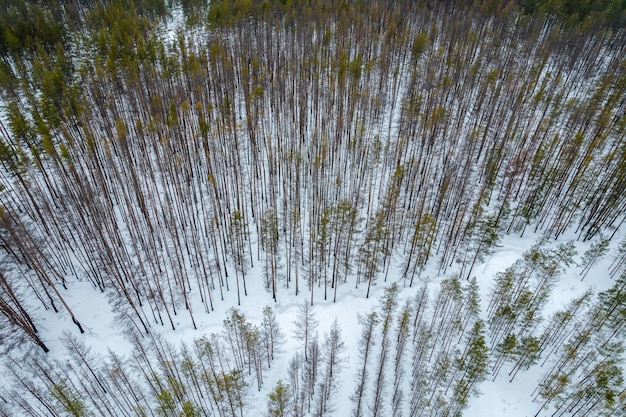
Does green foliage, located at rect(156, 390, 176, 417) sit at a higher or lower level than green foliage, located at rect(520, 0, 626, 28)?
lower

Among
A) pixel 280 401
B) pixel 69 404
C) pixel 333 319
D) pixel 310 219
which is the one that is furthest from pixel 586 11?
pixel 69 404

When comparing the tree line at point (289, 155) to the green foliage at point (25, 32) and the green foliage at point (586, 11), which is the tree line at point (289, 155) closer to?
the green foliage at point (25, 32)

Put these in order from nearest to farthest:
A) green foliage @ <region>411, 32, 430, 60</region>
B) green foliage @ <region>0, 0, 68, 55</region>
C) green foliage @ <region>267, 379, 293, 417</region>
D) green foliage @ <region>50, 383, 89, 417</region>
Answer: green foliage @ <region>50, 383, 89, 417</region>
green foliage @ <region>267, 379, 293, 417</region>
green foliage @ <region>0, 0, 68, 55</region>
green foliage @ <region>411, 32, 430, 60</region>

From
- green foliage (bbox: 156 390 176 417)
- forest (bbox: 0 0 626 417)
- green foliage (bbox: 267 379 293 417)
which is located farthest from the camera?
forest (bbox: 0 0 626 417)

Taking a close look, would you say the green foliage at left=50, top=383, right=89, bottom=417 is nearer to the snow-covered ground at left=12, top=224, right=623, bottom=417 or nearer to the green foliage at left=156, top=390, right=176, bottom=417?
the green foliage at left=156, top=390, right=176, bottom=417

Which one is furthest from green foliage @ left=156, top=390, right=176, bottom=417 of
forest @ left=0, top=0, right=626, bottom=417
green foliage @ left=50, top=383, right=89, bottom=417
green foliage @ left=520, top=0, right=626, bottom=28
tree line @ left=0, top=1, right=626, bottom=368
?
green foliage @ left=520, top=0, right=626, bottom=28

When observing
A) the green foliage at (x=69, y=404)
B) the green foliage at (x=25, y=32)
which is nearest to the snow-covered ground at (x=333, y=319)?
the green foliage at (x=69, y=404)

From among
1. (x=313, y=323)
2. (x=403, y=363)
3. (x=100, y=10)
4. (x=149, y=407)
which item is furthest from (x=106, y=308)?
(x=100, y=10)

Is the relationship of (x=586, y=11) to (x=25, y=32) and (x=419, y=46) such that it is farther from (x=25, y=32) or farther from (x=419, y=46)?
(x=25, y=32)
